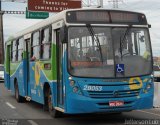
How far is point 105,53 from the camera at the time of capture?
11.8m

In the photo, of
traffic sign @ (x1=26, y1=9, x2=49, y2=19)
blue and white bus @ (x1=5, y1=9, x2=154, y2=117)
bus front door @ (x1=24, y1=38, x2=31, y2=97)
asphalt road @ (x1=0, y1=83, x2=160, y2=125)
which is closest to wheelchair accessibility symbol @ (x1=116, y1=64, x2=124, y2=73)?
blue and white bus @ (x1=5, y1=9, x2=154, y2=117)

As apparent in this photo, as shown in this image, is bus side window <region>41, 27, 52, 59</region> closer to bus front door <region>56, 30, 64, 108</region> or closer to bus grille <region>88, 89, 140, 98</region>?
bus front door <region>56, 30, 64, 108</region>

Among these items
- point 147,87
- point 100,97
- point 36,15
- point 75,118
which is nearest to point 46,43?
point 75,118

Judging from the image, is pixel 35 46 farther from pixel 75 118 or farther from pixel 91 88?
pixel 91 88

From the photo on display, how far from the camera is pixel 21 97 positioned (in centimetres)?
1950

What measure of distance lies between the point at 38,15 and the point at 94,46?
86.4 feet

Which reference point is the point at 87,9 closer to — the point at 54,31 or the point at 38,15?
the point at 54,31

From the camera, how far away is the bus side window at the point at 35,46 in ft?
49.1

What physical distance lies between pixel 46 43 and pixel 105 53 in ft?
8.70

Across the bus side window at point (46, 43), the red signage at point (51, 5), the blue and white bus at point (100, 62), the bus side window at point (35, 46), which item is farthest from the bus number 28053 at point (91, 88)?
the red signage at point (51, 5)

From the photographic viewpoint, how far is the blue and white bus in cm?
1148

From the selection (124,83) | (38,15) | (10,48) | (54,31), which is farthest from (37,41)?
(38,15)

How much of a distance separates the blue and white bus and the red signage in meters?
21.4

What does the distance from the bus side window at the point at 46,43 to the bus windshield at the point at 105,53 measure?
1846mm
